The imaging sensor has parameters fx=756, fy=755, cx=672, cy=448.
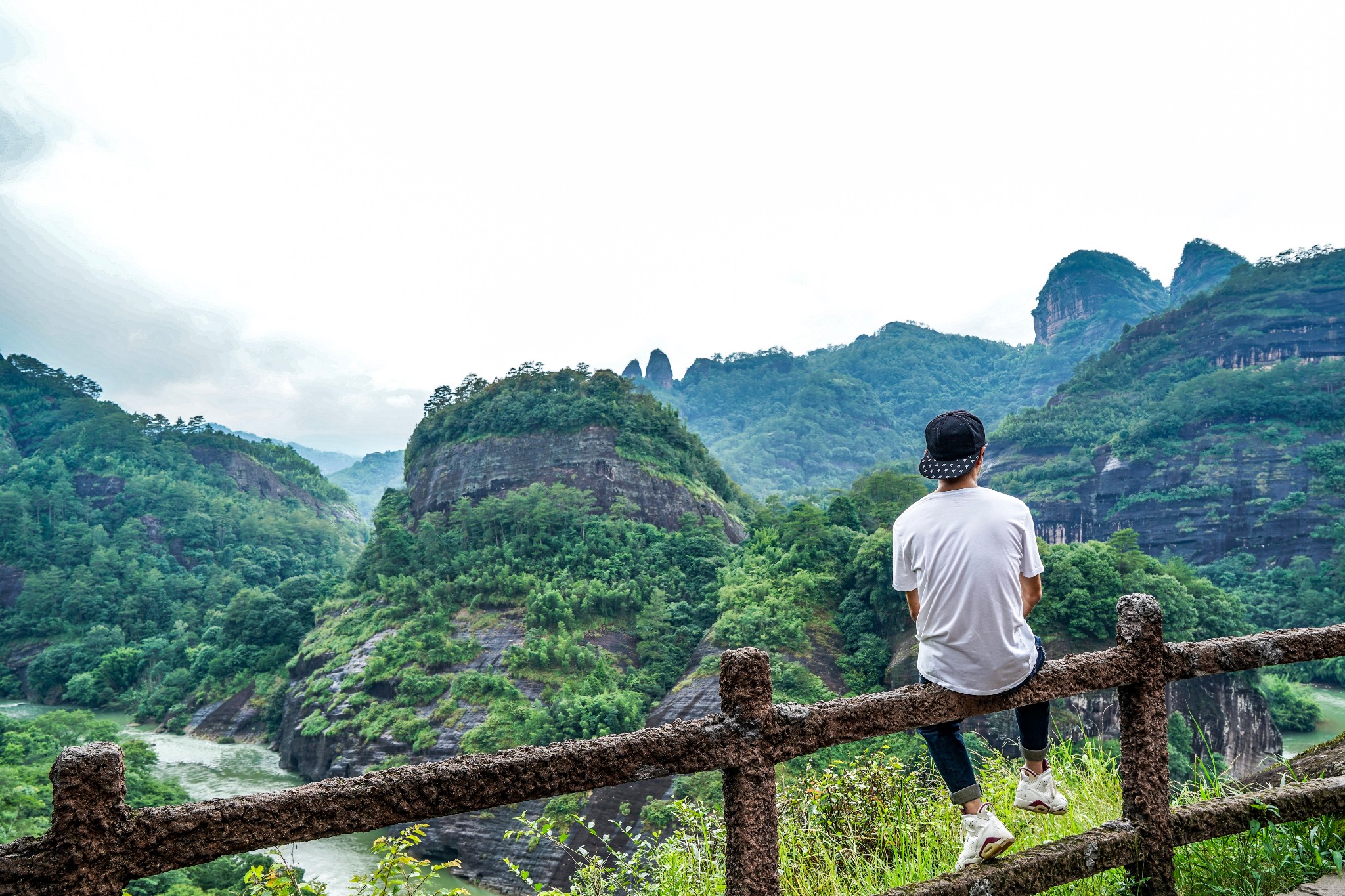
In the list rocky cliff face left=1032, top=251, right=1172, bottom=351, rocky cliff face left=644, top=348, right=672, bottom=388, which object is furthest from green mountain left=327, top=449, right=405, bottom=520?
rocky cliff face left=1032, top=251, right=1172, bottom=351

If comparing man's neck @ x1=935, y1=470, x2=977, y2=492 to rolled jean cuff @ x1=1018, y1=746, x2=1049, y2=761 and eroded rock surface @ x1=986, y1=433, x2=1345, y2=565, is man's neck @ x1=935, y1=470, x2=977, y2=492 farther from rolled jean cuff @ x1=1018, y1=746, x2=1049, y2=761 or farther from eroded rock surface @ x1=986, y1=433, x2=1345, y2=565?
eroded rock surface @ x1=986, y1=433, x2=1345, y2=565

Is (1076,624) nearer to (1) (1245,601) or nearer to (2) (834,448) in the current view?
(1) (1245,601)

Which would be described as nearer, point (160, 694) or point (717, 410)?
point (160, 694)

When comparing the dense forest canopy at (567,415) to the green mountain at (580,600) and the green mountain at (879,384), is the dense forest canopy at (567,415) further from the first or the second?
the green mountain at (879,384)

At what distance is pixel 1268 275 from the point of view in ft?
168

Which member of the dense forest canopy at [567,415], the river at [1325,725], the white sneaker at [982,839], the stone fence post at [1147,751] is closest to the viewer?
the white sneaker at [982,839]

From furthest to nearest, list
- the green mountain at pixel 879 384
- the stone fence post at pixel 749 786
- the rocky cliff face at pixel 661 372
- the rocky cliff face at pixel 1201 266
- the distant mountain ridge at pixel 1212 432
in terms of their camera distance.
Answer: the rocky cliff face at pixel 661 372
the green mountain at pixel 879 384
the rocky cliff face at pixel 1201 266
the distant mountain ridge at pixel 1212 432
the stone fence post at pixel 749 786

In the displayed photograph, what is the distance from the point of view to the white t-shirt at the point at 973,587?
81.4 inches

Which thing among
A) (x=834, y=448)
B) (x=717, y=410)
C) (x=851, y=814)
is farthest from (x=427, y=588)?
(x=717, y=410)

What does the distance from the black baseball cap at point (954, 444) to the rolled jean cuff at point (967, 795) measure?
3.02 feet

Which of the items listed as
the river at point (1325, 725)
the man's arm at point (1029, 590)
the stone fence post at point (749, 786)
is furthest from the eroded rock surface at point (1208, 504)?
the stone fence post at point (749, 786)

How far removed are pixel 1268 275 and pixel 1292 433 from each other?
54.3ft

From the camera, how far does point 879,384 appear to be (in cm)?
10656

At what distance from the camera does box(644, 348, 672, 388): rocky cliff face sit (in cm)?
11238
